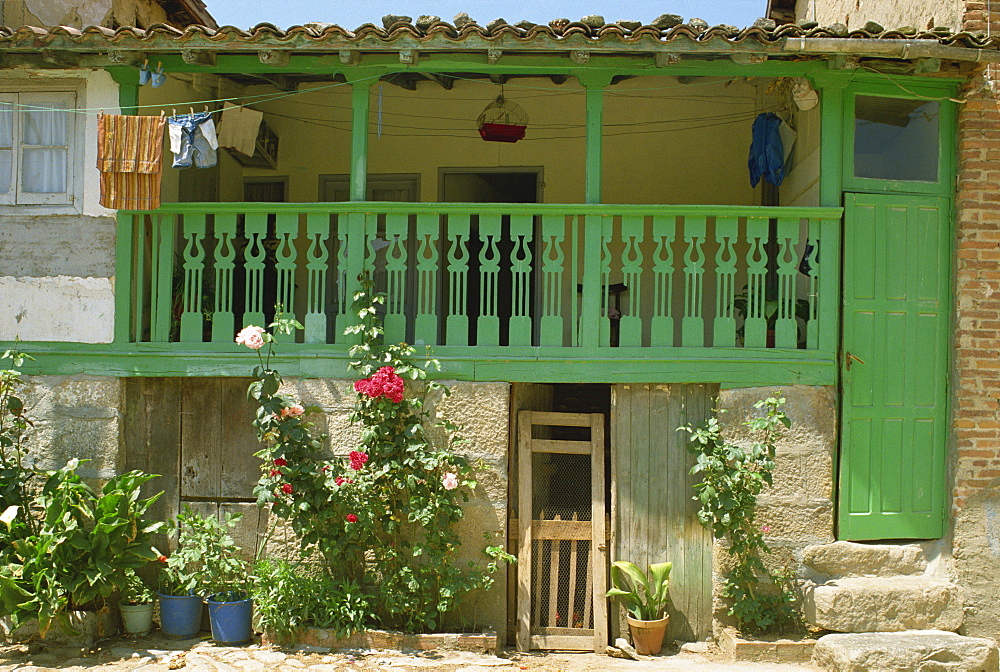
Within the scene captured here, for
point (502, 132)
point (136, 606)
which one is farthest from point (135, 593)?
point (502, 132)

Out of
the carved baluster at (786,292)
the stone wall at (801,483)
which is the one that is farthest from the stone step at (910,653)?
the carved baluster at (786,292)

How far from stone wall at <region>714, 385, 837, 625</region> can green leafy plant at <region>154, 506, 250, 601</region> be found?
3852 mm

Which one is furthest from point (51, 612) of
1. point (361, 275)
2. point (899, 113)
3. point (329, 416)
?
point (899, 113)

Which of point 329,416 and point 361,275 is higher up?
point 361,275

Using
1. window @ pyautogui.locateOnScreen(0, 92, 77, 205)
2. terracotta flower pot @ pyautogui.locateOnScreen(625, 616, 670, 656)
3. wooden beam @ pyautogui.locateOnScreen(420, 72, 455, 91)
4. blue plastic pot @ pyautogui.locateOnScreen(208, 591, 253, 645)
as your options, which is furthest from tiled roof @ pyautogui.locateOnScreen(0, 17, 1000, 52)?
terracotta flower pot @ pyautogui.locateOnScreen(625, 616, 670, 656)

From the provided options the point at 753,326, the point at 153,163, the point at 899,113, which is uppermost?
the point at 899,113

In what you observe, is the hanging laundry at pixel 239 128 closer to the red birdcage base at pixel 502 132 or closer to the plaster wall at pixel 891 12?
the red birdcage base at pixel 502 132

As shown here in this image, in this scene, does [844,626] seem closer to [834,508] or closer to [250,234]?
[834,508]

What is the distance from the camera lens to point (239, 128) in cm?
814

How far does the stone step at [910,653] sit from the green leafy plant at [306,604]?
3.42 metres

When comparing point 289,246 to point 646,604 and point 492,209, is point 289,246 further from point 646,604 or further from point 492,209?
point 646,604

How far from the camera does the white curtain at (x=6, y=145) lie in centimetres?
749

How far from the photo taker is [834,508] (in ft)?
23.2

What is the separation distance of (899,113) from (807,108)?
2.57 feet
